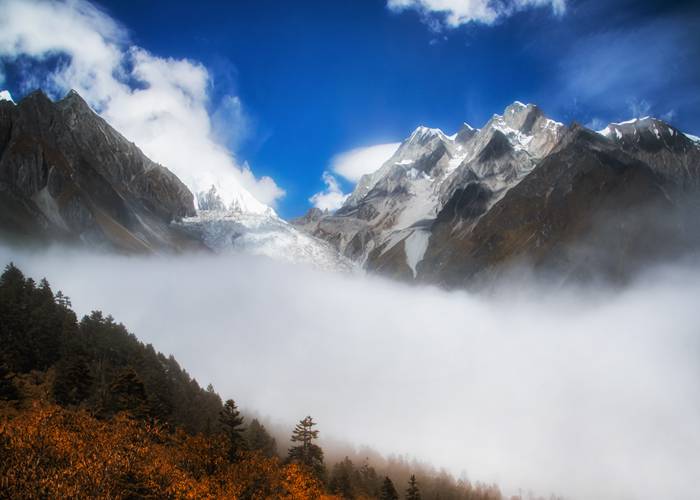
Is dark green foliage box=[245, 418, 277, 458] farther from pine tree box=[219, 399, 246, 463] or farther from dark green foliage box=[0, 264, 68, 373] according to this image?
dark green foliage box=[0, 264, 68, 373]

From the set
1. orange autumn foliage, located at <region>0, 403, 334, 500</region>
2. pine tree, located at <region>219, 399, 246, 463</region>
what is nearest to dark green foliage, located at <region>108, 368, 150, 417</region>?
orange autumn foliage, located at <region>0, 403, 334, 500</region>

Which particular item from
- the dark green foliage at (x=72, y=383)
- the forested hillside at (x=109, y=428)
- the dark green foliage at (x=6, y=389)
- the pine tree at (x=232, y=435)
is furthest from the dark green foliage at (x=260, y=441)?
the dark green foliage at (x=6, y=389)

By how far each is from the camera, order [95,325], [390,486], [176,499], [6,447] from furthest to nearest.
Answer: [95,325] → [390,486] → [176,499] → [6,447]

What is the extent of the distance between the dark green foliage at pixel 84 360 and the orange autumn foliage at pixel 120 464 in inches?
256

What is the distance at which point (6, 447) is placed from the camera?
5466 cm

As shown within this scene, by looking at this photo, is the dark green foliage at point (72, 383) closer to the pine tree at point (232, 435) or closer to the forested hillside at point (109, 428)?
the forested hillside at point (109, 428)

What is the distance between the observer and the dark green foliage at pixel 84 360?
85000 millimetres

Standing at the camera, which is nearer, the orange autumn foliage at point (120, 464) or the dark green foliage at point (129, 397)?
the orange autumn foliage at point (120, 464)

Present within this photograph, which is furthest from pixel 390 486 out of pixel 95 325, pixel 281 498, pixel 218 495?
pixel 95 325

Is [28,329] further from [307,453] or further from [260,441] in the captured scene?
[307,453]

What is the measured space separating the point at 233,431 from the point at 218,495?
20.2 m

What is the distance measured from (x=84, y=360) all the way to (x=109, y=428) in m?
24.8

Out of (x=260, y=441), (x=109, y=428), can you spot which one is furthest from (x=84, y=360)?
(x=260, y=441)

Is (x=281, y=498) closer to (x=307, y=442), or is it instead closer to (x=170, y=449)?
(x=170, y=449)
